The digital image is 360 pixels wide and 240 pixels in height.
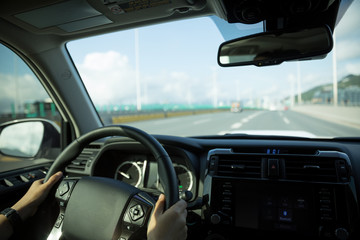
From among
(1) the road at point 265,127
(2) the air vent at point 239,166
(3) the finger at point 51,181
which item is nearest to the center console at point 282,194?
(2) the air vent at point 239,166

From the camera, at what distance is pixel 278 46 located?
256cm

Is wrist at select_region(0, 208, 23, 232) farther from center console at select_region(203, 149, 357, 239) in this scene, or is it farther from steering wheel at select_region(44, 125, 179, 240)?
center console at select_region(203, 149, 357, 239)

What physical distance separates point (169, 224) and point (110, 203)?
52 cm

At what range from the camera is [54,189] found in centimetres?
209

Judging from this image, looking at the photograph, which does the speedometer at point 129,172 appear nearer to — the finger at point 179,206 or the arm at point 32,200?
the arm at point 32,200

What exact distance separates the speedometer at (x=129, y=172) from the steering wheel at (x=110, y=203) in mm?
1179

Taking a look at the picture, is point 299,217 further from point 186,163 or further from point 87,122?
point 87,122

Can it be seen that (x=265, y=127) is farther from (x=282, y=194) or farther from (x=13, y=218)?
(x=13, y=218)

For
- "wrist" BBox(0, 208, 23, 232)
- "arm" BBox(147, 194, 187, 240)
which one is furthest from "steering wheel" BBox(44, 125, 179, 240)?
"wrist" BBox(0, 208, 23, 232)

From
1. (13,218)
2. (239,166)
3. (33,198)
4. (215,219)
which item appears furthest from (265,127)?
(13,218)

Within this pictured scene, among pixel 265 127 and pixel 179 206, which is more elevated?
pixel 265 127

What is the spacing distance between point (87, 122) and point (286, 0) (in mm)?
2864

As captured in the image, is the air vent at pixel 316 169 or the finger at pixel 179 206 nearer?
the finger at pixel 179 206

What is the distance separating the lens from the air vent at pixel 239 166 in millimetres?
2633
